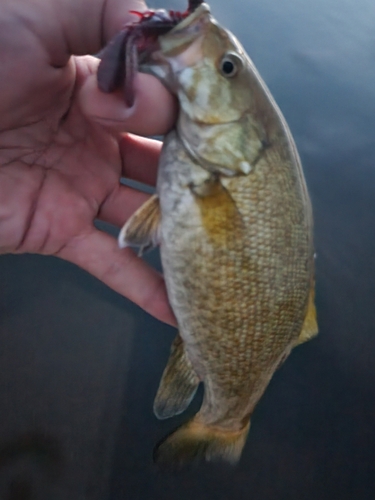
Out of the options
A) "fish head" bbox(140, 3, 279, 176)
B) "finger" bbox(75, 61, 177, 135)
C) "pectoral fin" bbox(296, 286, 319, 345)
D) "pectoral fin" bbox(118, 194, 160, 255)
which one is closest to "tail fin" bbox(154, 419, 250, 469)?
"pectoral fin" bbox(296, 286, 319, 345)

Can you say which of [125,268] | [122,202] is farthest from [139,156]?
[125,268]

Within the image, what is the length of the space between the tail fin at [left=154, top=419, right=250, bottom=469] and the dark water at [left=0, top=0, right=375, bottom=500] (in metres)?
0.35

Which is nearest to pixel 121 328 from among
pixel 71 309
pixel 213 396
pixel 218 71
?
pixel 71 309

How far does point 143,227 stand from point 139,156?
423mm

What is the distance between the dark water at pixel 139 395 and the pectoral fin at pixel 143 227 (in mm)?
758

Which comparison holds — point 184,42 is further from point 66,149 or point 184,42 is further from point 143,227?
point 66,149

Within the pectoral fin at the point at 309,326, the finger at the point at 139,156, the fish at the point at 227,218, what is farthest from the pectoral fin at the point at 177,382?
the finger at the point at 139,156

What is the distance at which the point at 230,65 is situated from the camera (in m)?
0.98

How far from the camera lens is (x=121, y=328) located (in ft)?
5.76

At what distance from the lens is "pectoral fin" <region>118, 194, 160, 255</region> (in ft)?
3.53

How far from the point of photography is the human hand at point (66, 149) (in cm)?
101

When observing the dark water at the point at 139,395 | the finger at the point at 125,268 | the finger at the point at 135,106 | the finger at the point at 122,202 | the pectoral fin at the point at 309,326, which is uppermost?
the finger at the point at 135,106

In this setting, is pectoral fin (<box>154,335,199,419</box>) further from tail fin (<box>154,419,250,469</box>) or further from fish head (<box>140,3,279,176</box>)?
fish head (<box>140,3,279,176</box>)

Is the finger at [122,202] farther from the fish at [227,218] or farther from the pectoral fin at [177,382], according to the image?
the pectoral fin at [177,382]
